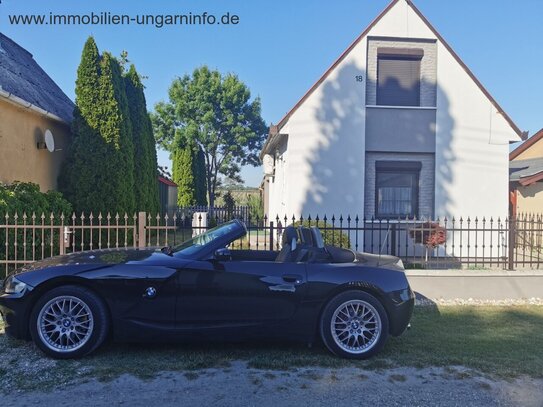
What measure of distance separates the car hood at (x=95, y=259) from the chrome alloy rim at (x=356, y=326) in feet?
6.46

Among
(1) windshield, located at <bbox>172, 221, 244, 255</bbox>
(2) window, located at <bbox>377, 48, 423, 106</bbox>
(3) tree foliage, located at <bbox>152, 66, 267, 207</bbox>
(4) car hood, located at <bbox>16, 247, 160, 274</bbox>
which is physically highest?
(3) tree foliage, located at <bbox>152, 66, 267, 207</bbox>

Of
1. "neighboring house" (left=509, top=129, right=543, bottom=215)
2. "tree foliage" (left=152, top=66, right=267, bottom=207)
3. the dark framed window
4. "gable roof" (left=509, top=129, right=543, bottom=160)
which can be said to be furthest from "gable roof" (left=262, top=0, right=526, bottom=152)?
"tree foliage" (left=152, top=66, right=267, bottom=207)

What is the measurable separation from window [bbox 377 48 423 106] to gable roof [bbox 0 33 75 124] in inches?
324

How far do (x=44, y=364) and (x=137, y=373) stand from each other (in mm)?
875

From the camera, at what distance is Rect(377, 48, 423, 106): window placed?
11938 millimetres

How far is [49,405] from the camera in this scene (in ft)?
10.8

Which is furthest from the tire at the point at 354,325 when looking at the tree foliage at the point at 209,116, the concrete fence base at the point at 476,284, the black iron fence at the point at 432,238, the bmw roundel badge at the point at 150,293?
the tree foliage at the point at 209,116

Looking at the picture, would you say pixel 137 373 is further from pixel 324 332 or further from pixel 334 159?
pixel 334 159

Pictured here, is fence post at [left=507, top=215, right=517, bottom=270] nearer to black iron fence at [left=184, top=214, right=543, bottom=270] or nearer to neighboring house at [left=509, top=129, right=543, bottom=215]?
black iron fence at [left=184, top=214, right=543, bottom=270]

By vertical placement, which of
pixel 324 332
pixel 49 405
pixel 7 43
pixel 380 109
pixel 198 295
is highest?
pixel 7 43

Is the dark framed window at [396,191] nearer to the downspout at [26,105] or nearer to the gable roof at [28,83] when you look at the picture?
the downspout at [26,105]

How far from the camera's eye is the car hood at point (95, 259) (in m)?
4.34

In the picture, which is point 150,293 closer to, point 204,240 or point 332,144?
point 204,240

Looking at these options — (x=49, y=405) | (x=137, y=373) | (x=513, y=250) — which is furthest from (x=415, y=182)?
(x=49, y=405)
